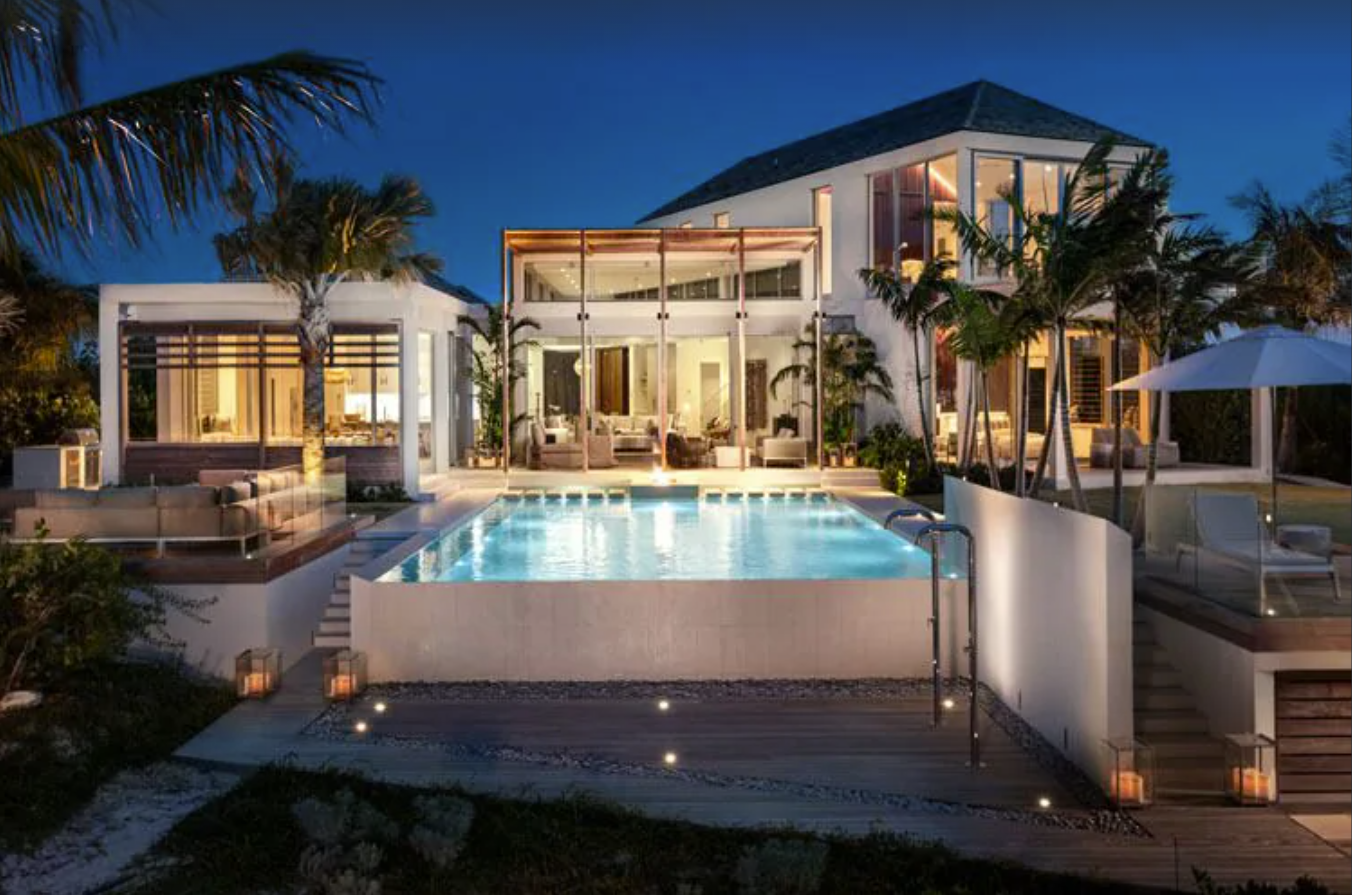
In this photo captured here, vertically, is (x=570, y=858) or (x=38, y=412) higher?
(x=38, y=412)

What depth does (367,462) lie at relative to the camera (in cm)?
1944

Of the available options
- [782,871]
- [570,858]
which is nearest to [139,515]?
[570,858]

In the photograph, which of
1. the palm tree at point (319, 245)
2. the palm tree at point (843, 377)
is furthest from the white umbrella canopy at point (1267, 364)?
the palm tree at point (843, 377)

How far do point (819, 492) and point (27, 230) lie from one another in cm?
1557

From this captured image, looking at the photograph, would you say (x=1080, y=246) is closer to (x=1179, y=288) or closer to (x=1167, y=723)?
(x=1179, y=288)

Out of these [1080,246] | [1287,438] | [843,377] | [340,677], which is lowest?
[340,677]

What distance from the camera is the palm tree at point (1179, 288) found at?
1191 centimetres

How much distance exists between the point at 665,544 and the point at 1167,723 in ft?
25.1

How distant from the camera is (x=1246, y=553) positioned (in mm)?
7324

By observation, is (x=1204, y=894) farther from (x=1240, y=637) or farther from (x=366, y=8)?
(x=366, y=8)

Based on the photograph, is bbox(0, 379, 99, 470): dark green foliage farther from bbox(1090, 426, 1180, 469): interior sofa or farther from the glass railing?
the glass railing

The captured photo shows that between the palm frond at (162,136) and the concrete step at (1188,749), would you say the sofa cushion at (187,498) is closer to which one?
the palm frond at (162,136)

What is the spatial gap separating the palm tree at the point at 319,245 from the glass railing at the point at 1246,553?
11.8m

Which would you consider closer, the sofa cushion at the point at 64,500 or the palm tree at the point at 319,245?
the sofa cushion at the point at 64,500
